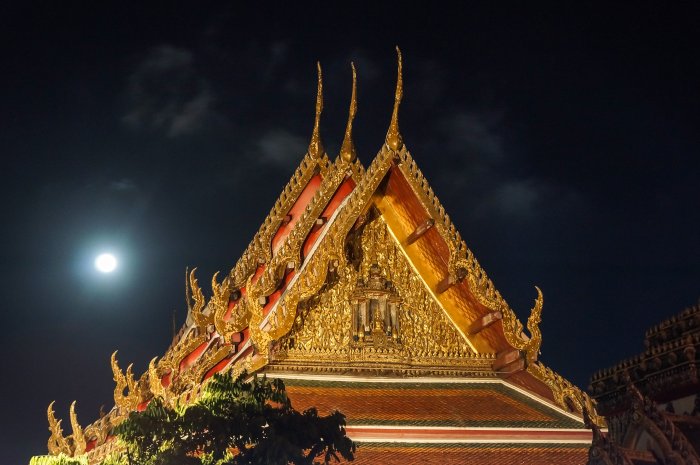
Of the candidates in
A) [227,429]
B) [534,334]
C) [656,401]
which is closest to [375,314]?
[534,334]

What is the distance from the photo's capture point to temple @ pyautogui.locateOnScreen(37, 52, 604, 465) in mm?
6715

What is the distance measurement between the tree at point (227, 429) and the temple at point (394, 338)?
785 mm

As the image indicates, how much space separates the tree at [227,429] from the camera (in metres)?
5.49

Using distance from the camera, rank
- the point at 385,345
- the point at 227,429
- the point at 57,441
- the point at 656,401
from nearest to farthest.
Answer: the point at 656,401, the point at 227,429, the point at 385,345, the point at 57,441

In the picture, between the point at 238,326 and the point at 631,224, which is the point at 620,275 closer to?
the point at 631,224

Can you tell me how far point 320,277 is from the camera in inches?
278

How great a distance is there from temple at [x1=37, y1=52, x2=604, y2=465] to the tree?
0.79 metres

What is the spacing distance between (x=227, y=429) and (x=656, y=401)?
232 centimetres

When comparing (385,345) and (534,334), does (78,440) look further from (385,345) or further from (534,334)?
(534,334)

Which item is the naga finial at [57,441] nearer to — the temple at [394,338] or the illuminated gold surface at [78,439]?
the illuminated gold surface at [78,439]

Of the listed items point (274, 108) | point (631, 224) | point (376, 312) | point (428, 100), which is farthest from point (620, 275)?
point (376, 312)

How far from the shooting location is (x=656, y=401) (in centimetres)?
385

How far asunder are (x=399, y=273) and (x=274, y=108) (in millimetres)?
8447

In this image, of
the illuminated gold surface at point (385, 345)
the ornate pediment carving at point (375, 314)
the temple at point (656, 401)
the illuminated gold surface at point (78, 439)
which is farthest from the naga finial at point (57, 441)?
the temple at point (656, 401)
